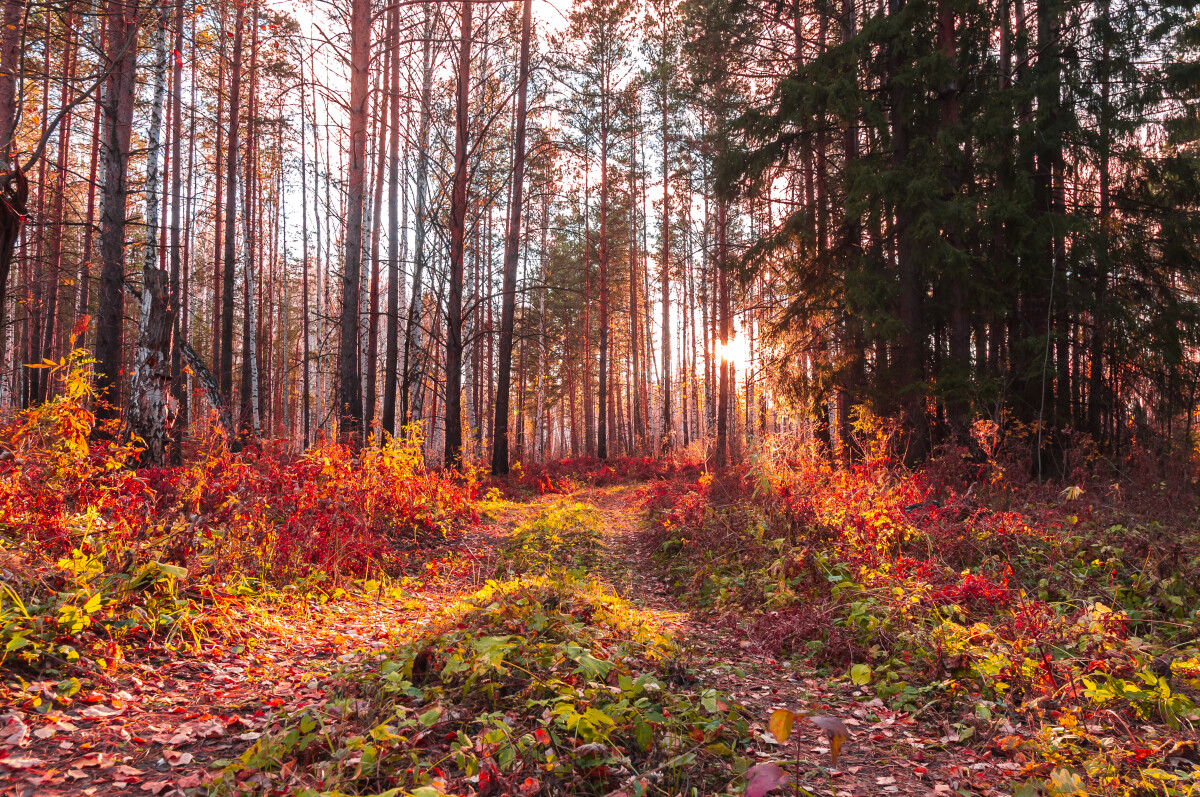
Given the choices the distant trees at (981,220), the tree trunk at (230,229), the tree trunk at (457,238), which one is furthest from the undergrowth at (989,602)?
the tree trunk at (230,229)

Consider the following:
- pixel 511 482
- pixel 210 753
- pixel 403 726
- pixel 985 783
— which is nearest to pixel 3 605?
pixel 210 753

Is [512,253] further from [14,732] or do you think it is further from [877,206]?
[14,732]

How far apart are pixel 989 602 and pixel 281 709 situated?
16.1 ft

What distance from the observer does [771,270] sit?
42.7 feet

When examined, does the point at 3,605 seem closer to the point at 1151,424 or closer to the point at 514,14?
the point at 514,14

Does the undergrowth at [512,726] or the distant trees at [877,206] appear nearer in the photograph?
the undergrowth at [512,726]

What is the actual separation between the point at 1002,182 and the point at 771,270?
4359 millimetres

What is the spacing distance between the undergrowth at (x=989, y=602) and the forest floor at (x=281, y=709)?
266 millimetres

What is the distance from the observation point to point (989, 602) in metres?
4.71

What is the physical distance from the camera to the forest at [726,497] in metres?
2.84

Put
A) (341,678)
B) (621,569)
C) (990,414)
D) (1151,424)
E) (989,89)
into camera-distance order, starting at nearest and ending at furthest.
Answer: (341,678) < (621,569) < (990,414) < (989,89) < (1151,424)

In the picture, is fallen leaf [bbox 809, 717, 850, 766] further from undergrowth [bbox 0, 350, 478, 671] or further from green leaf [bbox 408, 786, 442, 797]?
undergrowth [bbox 0, 350, 478, 671]

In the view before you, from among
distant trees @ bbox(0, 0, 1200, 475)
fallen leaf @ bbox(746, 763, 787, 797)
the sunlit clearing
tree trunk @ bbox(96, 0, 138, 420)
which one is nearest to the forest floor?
fallen leaf @ bbox(746, 763, 787, 797)

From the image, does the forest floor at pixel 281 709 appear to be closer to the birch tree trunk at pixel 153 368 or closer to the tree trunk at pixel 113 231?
the birch tree trunk at pixel 153 368
